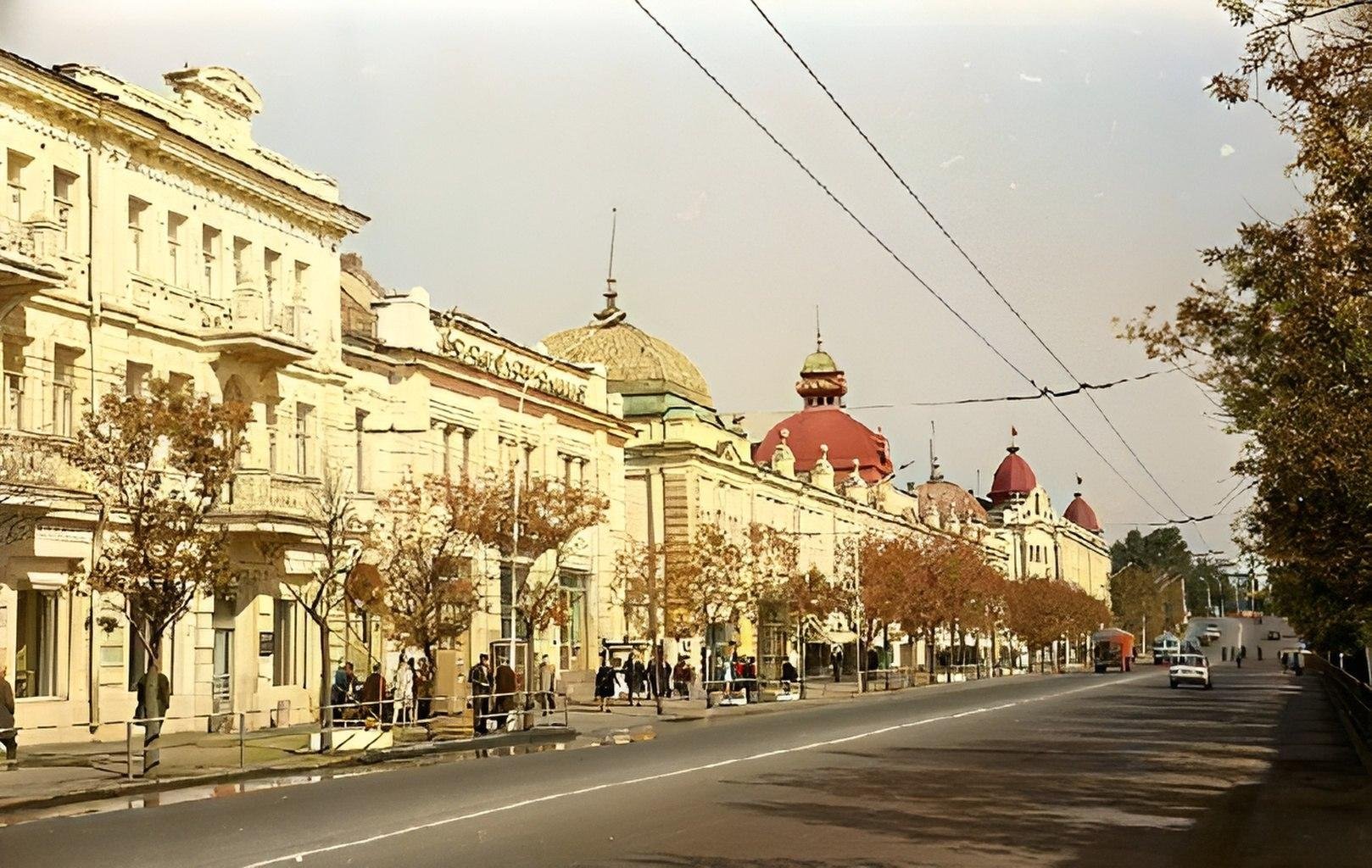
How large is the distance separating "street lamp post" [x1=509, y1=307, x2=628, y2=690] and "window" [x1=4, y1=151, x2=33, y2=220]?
14775 mm

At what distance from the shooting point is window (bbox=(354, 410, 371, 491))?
167 ft

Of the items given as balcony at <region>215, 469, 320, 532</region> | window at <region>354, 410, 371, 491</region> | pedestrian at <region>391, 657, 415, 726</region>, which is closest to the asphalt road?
pedestrian at <region>391, 657, 415, 726</region>

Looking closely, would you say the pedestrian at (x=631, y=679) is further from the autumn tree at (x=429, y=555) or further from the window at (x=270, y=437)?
the window at (x=270, y=437)

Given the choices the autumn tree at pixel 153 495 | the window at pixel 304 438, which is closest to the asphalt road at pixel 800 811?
the autumn tree at pixel 153 495

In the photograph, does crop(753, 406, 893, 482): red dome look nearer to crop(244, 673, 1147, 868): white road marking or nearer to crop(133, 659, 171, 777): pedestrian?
crop(244, 673, 1147, 868): white road marking

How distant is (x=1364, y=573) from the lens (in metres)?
24.9

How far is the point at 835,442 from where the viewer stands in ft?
454

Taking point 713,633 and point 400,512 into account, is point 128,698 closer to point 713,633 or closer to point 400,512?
point 400,512

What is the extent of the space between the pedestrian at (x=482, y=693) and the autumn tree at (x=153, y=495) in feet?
28.8

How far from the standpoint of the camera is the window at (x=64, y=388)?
121 feet

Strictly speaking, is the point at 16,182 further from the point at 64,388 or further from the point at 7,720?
the point at 7,720

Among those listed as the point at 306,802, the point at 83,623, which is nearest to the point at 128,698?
the point at 83,623

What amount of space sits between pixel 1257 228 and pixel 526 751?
58.7 feet

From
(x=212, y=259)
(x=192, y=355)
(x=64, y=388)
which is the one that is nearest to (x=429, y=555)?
(x=192, y=355)
